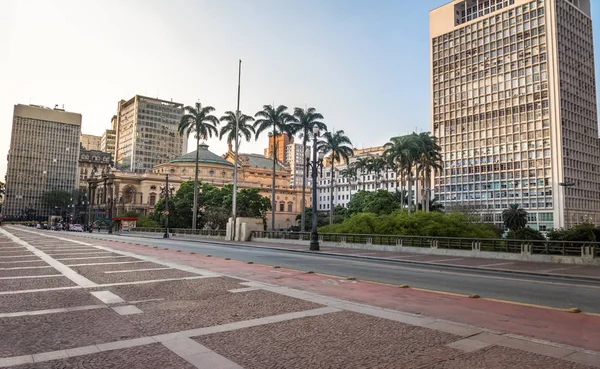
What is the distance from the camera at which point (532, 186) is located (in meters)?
103

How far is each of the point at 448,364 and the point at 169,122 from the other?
606 feet

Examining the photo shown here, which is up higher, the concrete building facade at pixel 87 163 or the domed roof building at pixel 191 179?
the concrete building facade at pixel 87 163

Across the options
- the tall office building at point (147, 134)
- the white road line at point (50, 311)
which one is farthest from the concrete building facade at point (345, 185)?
the white road line at point (50, 311)

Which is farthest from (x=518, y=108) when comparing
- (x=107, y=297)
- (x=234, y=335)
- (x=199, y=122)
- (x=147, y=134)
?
(x=147, y=134)

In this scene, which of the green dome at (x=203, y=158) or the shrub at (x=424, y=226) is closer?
the shrub at (x=424, y=226)

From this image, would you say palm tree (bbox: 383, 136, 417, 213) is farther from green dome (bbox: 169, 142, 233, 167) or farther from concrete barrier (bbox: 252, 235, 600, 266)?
green dome (bbox: 169, 142, 233, 167)

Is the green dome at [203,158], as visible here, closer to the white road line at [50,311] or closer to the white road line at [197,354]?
the white road line at [50,311]

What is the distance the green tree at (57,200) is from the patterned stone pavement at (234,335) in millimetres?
163358

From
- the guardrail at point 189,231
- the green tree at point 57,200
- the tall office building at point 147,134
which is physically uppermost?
the tall office building at point 147,134

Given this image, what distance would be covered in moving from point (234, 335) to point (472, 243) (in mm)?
22711

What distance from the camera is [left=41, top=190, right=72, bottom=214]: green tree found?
150625 mm

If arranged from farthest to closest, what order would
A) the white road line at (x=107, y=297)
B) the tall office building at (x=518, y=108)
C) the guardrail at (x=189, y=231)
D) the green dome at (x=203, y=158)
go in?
the green dome at (x=203, y=158)
the tall office building at (x=518, y=108)
the guardrail at (x=189, y=231)
the white road line at (x=107, y=297)

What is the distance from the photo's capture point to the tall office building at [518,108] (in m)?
101

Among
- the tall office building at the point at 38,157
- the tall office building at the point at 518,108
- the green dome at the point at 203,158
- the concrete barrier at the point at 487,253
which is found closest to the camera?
the concrete barrier at the point at 487,253
